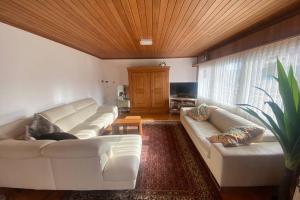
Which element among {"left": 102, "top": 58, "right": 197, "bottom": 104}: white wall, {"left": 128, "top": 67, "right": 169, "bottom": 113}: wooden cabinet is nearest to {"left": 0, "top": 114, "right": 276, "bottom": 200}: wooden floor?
{"left": 128, "top": 67, "right": 169, "bottom": 113}: wooden cabinet

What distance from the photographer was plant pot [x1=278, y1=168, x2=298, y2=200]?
4.77 feet

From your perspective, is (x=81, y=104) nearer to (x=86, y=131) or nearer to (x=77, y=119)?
(x=77, y=119)

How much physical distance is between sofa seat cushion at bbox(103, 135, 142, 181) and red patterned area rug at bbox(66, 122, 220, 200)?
1.07 feet

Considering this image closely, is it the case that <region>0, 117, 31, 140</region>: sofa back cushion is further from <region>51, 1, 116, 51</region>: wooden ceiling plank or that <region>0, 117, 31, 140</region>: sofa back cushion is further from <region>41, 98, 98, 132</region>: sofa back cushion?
<region>51, 1, 116, 51</region>: wooden ceiling plank

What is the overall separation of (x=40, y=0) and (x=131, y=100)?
14.5ft

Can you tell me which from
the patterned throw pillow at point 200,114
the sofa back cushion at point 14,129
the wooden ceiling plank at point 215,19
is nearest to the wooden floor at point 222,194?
the sofa back cushion at point 14,129

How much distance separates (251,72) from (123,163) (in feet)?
8.30

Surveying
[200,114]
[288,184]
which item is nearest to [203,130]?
[200,114]

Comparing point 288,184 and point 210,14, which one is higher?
point 210,14

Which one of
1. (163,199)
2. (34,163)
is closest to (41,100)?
(34,163)

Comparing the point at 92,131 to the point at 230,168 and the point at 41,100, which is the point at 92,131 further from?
the point at 230,168

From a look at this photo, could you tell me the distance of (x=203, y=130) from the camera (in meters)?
2.87

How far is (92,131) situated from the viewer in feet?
9.30

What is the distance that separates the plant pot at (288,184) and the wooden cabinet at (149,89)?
4.38m
